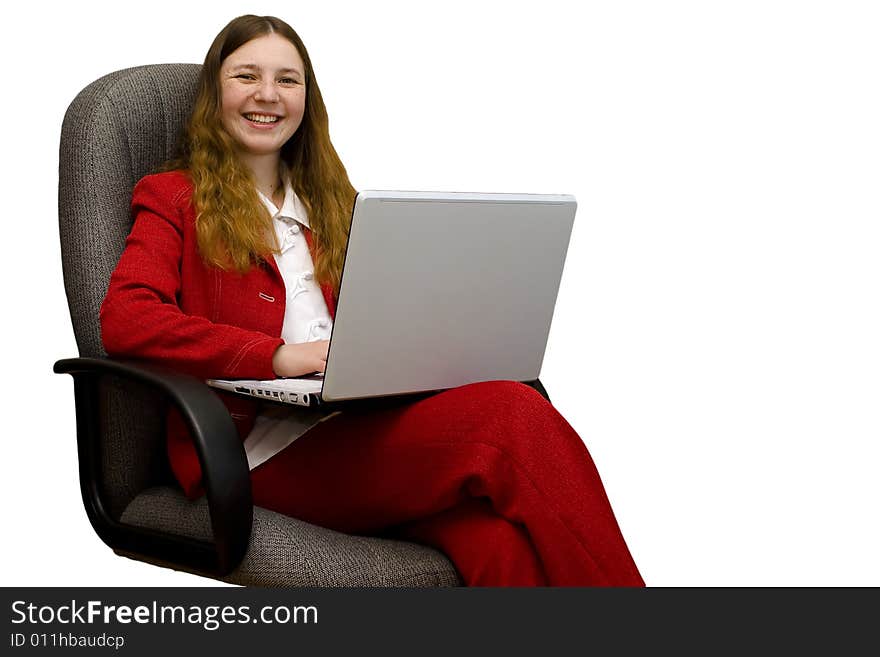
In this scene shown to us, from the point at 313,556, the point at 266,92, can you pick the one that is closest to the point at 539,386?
the point at 313,556

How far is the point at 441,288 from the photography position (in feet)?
9.69

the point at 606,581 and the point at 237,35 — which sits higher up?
the point at 237,35

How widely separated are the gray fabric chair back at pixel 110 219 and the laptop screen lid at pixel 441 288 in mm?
647

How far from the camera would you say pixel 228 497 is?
2.85m

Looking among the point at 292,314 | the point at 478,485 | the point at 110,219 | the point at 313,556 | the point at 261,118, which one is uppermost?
the point at 261,118

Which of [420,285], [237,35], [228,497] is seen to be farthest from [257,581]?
[237,35]

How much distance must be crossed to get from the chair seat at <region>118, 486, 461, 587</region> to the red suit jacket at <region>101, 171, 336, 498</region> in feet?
0.39

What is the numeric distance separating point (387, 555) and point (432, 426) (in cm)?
28

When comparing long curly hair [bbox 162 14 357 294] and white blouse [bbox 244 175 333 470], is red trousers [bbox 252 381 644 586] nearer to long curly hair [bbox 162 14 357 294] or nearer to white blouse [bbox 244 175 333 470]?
white blouse [bbox 244 175 333 470]

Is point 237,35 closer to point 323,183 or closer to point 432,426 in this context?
point 323,183

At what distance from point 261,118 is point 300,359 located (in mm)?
692

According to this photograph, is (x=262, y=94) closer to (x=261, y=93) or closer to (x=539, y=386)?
(x=261, y=93)

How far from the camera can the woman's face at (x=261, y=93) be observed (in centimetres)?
347

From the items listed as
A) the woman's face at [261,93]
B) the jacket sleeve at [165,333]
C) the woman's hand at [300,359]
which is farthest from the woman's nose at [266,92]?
the woman's hand at [300,359]
